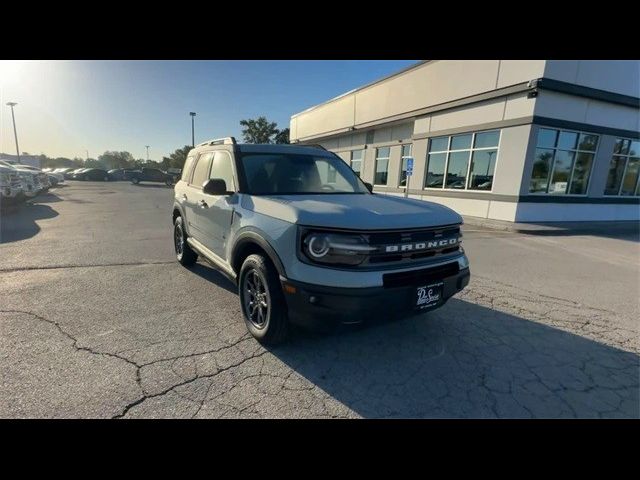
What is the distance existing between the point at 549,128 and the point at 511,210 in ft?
10.1

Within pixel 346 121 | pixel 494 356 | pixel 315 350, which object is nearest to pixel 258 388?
pixel 315 350

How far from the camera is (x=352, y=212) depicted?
2693 mm

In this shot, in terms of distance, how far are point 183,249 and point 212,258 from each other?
5.15 feet

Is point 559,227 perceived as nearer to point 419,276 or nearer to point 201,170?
point 419,276

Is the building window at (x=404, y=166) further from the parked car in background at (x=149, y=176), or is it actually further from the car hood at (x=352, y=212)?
the parked car in background at (x=149, y=176)

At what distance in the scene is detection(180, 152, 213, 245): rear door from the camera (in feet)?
14.9

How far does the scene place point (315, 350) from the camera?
309 centimetres

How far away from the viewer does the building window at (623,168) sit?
13086 mm

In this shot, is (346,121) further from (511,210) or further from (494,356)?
(494,356)

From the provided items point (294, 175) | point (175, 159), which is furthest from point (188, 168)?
point (175, 159)

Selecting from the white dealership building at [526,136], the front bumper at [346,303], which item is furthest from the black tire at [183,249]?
the white dealership building at [526,136]

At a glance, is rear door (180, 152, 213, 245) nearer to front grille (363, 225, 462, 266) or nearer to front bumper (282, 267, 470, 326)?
front bumper (282, 267, 470, 326)

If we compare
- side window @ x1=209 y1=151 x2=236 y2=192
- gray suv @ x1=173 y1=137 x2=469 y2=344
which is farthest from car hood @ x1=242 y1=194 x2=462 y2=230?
side window @ x1=209 y1=151 x2=236 y2=192
